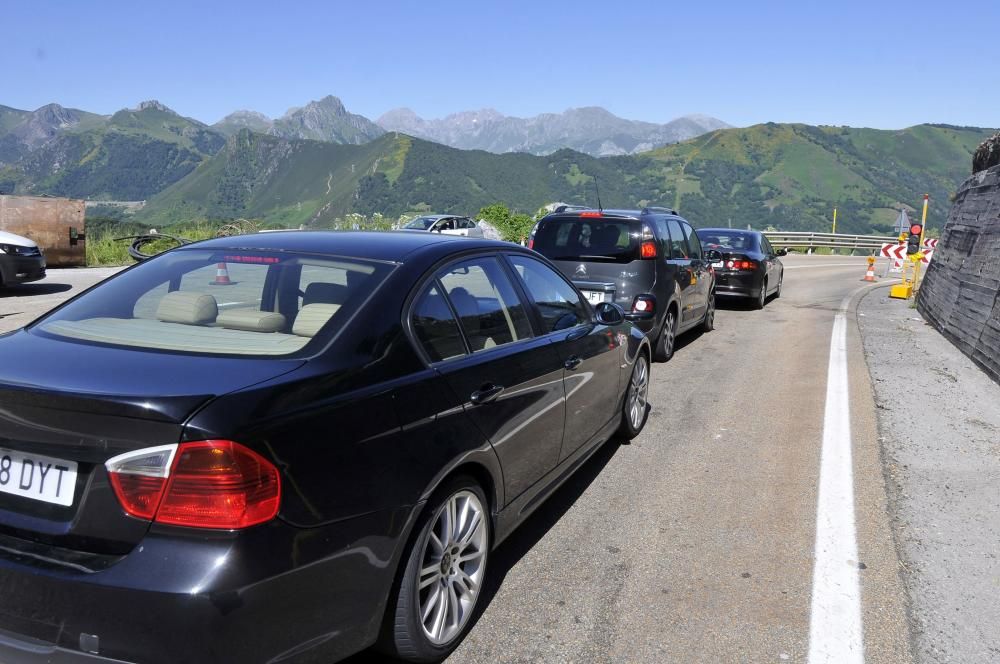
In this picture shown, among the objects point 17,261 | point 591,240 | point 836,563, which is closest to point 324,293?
point 836,563

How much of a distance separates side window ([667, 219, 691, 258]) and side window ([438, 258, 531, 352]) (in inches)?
235

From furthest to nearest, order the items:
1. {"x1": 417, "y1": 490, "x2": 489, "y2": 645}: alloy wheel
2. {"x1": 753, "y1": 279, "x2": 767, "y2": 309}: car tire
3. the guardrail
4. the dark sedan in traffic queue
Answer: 1. the guardrail
2. {"x1": 753, "y1": 279, "x2": 767, "y2": 309}: car tire
3. the dark sedan in traffic queue
4. {"x1": 417, "y1": 490, "x2": 489, "y2": 645}: alloy wheel

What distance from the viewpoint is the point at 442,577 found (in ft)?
9.88

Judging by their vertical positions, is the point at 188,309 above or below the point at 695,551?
above

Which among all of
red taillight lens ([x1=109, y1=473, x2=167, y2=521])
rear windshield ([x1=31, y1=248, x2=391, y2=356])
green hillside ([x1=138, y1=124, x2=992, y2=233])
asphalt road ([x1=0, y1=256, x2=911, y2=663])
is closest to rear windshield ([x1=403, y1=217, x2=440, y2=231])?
asphalt road ([x1=0, y1=256, x2=911, y2=663])

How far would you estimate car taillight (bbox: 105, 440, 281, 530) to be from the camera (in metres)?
2.14

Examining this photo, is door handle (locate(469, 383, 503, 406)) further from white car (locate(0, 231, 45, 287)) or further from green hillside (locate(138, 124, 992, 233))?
green hillside (locate(138, 124, 992, 233))

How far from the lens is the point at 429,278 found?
10.8 feet

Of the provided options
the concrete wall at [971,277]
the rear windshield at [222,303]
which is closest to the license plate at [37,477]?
the rear windshield at [222,303]

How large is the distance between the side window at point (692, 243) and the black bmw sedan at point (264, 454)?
24.2ft

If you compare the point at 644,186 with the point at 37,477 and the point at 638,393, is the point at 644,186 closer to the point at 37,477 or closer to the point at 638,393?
the point at 638,393

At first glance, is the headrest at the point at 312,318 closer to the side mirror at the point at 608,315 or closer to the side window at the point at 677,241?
the side mirror at the point at 608,315

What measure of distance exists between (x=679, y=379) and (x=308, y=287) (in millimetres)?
6005

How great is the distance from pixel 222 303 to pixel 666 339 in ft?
22.9
